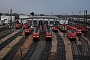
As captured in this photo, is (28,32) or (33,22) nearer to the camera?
(28,32)

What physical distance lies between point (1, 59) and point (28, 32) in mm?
26370

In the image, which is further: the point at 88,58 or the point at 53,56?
the point at 53,56

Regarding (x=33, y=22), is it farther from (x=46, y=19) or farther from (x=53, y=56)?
(x=53, y=56)

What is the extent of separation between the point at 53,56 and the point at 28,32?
2524 cm

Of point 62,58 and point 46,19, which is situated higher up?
point 46,19

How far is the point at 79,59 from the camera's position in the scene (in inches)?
1093

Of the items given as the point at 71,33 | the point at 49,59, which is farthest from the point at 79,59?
the point at 71,33

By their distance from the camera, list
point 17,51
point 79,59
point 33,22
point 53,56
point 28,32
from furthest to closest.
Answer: point 33,22, point 28,32, point 17,51, point 53,56, point 79,59

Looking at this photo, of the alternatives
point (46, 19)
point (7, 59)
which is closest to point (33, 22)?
point (46, 19)

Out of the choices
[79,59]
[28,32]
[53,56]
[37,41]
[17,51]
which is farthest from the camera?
[28,32]

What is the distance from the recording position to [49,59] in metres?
28.3

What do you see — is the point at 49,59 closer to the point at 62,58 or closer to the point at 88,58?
the point at 62,58

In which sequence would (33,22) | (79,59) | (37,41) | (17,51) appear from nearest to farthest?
(79,59)
(17,51)
(37,41)
(33,22)

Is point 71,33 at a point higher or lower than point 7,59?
higher
